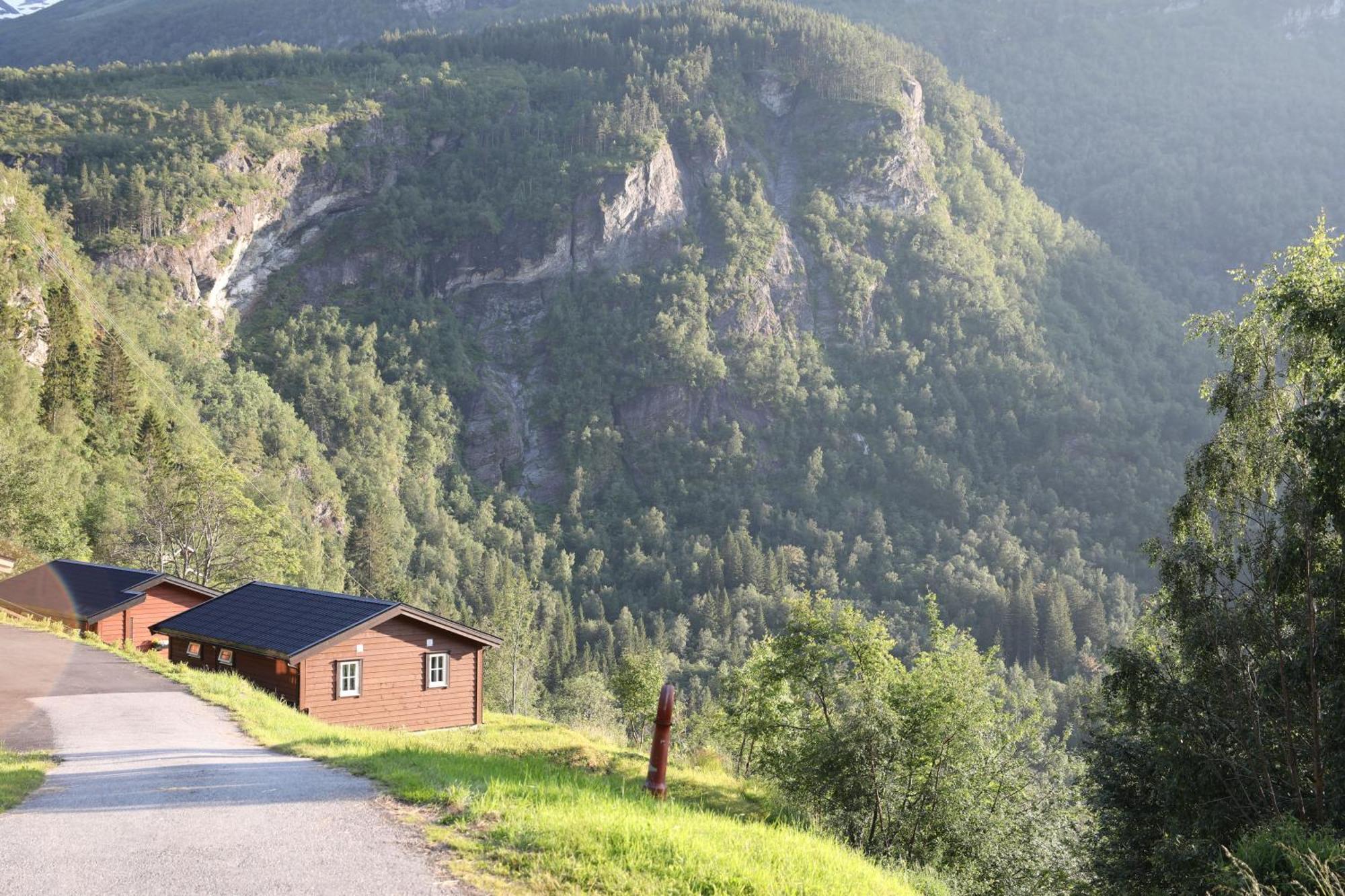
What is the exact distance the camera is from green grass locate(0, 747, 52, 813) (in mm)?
10492

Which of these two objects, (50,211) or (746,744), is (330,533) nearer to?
(50,211)

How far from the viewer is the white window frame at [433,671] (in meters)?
29.5

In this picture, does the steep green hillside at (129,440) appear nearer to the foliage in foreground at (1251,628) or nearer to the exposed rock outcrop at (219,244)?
the exposed rock outcrop at (219,244)

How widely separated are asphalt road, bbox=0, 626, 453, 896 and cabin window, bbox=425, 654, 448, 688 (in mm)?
12541

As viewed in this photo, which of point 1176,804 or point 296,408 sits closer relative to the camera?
point 1176,804

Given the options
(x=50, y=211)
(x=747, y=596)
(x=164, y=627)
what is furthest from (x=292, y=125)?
(x=164, y=627)

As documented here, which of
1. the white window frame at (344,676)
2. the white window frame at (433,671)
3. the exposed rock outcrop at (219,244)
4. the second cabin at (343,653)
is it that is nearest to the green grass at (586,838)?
the second cabin at (343,653)

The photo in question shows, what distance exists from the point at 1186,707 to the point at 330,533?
117703 mm

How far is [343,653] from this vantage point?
27672mm

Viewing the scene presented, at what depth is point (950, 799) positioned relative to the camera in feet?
66.1

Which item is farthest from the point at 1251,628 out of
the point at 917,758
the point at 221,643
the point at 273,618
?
the point at 221,643

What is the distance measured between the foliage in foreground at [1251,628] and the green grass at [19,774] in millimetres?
15175

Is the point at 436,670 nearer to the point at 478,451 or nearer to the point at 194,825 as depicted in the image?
the point at 194,825

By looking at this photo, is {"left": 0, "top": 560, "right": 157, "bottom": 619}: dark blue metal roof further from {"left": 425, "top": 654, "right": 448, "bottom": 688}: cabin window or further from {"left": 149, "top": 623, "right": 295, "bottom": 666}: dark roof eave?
{"left": 425, "top": 654, "right": 448, "bottom": 688}: cabin window
